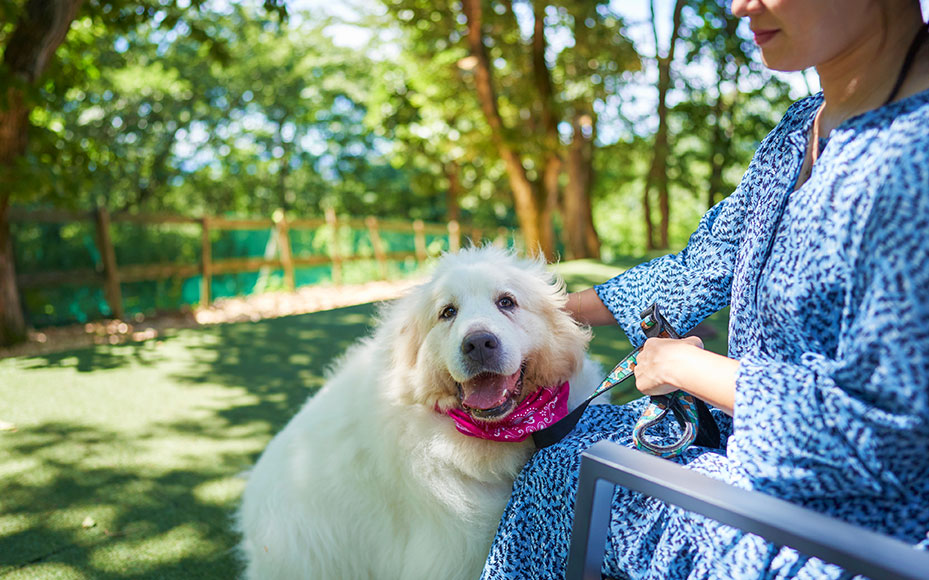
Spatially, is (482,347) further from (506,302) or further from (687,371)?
(687,371)

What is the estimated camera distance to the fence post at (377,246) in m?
16.7

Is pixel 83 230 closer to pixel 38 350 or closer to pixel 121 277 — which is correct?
pixel 121 277

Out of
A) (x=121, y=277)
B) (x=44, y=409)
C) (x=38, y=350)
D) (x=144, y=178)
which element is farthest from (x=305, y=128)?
(x=44, y=409)

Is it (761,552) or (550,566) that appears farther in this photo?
(550,566)

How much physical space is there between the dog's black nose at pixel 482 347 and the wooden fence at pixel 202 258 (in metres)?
2.99

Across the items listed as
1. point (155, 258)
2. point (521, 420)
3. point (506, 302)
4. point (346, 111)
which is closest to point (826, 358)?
point (521, 420)

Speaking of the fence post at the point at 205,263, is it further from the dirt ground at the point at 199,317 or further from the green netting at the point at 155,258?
the dirt ground at the point at 199,317

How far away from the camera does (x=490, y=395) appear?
1.81m

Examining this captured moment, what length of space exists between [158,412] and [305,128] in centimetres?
2753

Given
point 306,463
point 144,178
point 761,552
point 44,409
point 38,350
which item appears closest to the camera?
point 761,552

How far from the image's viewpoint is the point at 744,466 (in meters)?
1.15

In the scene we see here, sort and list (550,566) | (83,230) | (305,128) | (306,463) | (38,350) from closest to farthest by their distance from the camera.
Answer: (550,566) < (306,463) < (38,350) < (83,230) < (305,128)

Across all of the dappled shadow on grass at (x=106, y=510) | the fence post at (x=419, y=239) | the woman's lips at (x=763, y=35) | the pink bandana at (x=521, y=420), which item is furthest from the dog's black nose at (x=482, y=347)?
the fence post at (x=419, y=239)

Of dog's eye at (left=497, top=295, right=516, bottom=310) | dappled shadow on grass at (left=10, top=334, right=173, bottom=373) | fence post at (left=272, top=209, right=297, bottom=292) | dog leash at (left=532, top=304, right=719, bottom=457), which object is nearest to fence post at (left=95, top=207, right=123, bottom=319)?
dappled shadow on grass at (left=10, top=334, right=173, bottom=373)
